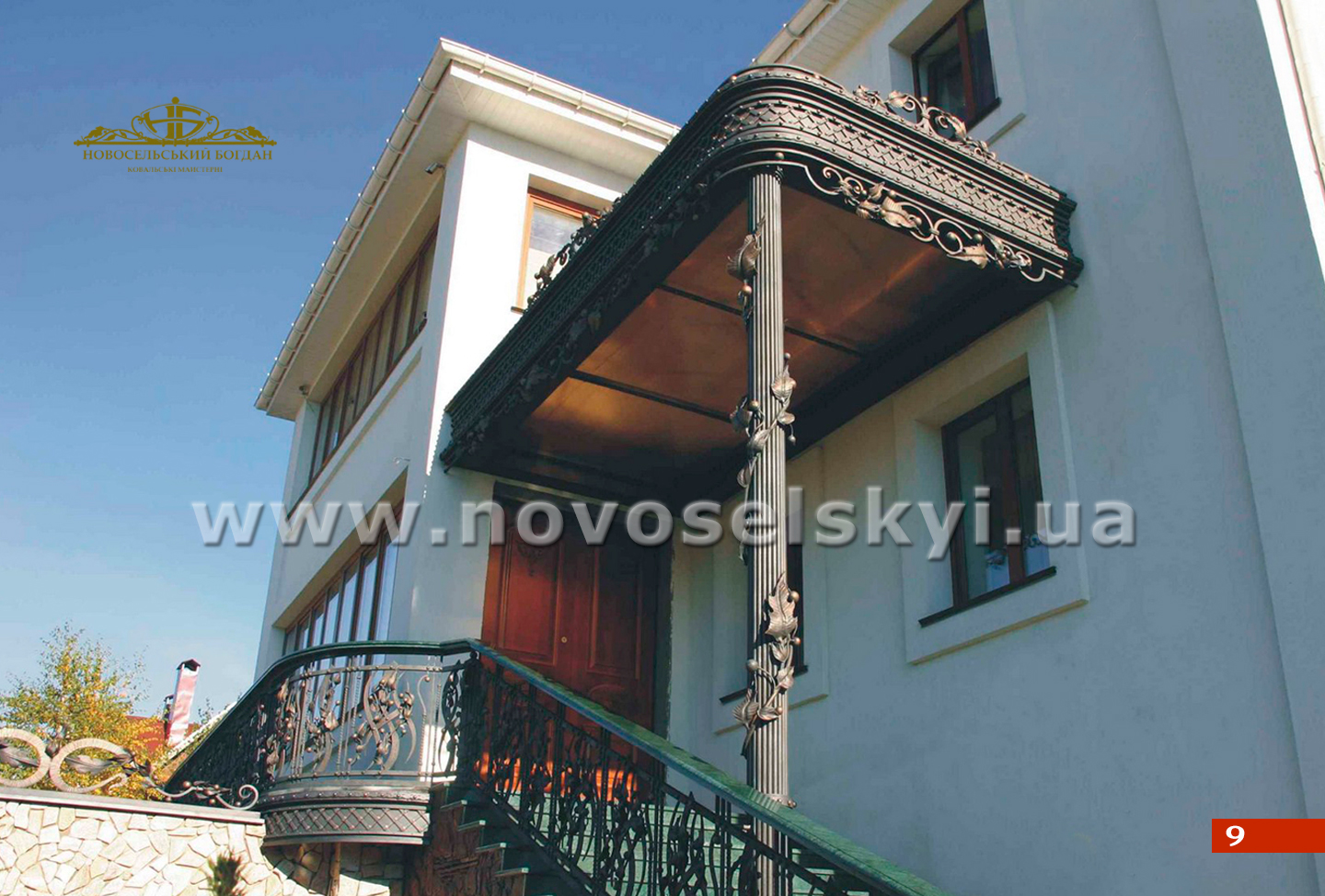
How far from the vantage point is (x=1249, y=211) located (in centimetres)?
614

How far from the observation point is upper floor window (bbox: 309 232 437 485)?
40.5 ft

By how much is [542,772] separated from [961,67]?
6228mm

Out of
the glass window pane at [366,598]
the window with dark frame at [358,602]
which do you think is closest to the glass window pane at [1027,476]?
the window with dark frame at [358,602]

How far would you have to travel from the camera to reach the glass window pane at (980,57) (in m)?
8.79

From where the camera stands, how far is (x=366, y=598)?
11719mm

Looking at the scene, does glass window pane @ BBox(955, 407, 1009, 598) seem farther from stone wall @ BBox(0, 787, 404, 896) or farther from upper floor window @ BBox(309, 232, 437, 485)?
upper floor window @ BBox(309, 232, 437, 485)

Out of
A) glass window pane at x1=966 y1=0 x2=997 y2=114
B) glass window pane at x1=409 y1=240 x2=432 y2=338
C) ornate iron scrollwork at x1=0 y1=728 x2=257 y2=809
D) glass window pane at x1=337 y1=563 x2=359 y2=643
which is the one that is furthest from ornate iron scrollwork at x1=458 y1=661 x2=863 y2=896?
glass window pane at x1=966 y1=0 x2=997 y2=114

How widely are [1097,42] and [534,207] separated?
584 centimetres

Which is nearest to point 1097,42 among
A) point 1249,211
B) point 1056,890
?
point 1249,211

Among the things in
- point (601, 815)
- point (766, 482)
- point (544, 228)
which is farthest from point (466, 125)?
point (601, 815)

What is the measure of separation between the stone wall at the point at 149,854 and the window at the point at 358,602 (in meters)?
2.62

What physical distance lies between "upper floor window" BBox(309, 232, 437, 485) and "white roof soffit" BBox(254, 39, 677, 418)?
566 millimetres

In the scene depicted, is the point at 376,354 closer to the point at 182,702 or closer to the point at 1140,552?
the point at 1140,552

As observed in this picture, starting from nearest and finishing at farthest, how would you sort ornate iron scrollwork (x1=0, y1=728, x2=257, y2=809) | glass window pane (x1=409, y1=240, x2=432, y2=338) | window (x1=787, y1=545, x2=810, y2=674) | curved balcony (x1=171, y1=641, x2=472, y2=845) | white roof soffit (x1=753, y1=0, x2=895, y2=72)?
ornate iron scrollwork (x1=0, y1=728, x2=257, y2=809)
curved balcony (x1=171, y1=641, x2=472, y2=845)
window (x1=787, y1=545, x2=810, y2=674)
white roof soffit (x1=753, y1=0, x2=895, y2=72)
glass window pane (x1=409, y1=240, x2=432, y2=338)
